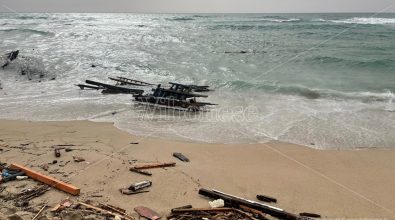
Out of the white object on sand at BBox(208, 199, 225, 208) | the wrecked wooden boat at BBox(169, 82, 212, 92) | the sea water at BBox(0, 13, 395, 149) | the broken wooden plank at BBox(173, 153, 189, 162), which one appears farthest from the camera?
the wrecked wooden boat at BBox(169, 82, 212, 92)

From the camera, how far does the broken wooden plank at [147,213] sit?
6.15 metres

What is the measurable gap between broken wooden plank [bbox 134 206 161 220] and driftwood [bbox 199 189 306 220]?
120 cm

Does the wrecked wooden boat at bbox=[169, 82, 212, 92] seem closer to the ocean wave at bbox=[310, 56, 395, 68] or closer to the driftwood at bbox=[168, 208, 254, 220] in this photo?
the driftwood at bbox=[168, 208, 254, 220]

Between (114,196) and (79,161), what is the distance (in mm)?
2058

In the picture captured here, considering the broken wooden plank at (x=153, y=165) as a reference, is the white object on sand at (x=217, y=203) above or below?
below

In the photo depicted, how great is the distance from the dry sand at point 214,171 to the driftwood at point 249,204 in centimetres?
25

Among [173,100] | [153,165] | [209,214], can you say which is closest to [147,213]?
[209,214]

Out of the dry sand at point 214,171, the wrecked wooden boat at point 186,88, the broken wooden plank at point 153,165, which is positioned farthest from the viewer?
the wrecked wooden boat at point 186,88

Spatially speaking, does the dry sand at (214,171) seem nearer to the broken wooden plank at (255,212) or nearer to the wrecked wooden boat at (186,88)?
the broken wooden plank at (255,212)

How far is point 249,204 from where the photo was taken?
650 cm

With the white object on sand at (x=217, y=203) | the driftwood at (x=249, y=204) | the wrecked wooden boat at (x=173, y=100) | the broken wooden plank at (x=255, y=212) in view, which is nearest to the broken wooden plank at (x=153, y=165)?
the driftwood at (x=249, y=204)

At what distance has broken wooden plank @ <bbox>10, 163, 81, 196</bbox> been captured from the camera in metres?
6.81

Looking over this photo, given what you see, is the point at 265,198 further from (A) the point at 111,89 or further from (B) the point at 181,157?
(A) the point at 111,89

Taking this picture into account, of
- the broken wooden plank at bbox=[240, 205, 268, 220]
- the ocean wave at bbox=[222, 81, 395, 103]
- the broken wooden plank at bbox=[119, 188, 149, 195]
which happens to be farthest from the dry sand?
the ocean wave at bbox=[222, 81, 395, 103]
